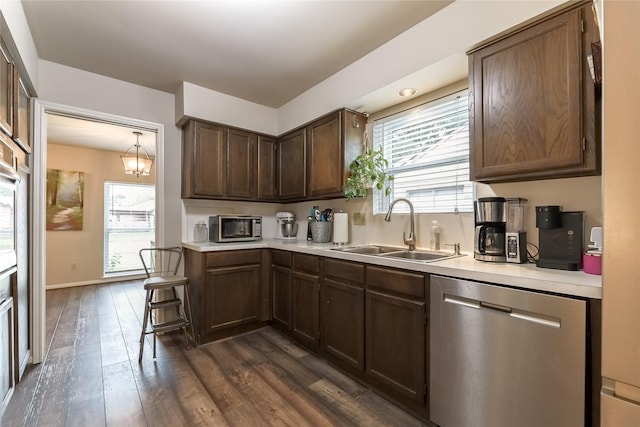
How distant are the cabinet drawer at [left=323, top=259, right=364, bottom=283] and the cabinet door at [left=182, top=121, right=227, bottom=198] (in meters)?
1.49

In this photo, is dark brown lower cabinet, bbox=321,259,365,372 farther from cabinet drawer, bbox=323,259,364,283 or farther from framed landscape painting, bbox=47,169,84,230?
framed landscape painting, bbox=47,169,84,230

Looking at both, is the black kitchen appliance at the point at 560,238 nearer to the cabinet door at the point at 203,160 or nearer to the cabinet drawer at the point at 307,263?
the cabinet drawer at the point at 307,263

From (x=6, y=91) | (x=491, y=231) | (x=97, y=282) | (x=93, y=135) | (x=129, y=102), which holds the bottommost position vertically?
(x=97, y=282)

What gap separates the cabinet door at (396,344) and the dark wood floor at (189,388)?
0.55ft

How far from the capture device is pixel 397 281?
5.55 ft

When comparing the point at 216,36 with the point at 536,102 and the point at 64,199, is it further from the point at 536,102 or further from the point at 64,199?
the point at 64,199

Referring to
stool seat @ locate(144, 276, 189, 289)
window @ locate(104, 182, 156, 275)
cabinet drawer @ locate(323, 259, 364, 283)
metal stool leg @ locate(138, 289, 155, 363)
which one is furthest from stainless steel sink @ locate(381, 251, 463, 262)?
window @ locate(104, 182, 156, 275)

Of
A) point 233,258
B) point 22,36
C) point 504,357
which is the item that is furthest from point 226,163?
point 504,357

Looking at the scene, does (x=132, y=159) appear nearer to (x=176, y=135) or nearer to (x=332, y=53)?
(x=176, y=135)

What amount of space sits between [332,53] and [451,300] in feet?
6.68

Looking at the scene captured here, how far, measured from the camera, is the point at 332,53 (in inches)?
90.2

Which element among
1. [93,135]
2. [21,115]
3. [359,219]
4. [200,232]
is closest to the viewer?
[21,115]

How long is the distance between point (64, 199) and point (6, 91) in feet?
13.3

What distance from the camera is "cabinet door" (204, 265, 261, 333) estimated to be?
2.56 metres
